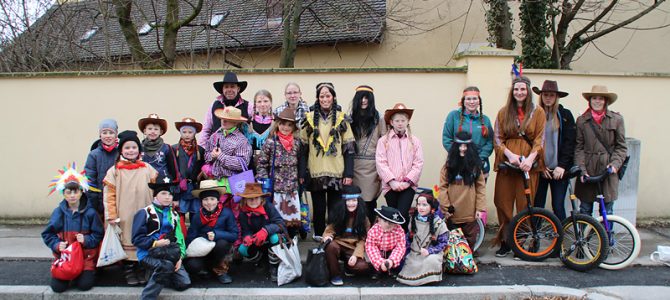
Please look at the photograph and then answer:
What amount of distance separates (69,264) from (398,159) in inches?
129

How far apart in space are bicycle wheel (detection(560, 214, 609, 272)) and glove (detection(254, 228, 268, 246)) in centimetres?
304

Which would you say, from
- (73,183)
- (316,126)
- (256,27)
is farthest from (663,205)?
(256,27)

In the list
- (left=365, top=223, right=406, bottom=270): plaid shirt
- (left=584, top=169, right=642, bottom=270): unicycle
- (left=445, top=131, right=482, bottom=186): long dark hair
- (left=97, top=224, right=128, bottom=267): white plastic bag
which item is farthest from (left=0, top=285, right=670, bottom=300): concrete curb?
(left=445, top=131, right=482, bottom=186): long dark hair

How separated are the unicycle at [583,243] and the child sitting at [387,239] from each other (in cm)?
178

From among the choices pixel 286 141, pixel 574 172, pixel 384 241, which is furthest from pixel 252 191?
pixel 574 172

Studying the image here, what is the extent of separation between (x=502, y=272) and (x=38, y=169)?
634cm

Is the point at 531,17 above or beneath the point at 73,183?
above

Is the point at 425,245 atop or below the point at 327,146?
below

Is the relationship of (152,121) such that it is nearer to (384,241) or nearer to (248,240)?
(248,240)

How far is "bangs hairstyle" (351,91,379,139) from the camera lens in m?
5.16

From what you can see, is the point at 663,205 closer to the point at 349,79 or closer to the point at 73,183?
the point at 349,79

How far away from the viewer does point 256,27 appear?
36.8 feet

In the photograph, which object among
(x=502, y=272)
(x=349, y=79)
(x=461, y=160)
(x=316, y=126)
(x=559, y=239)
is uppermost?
(x=349, y=79)

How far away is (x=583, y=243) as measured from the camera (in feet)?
16.0
